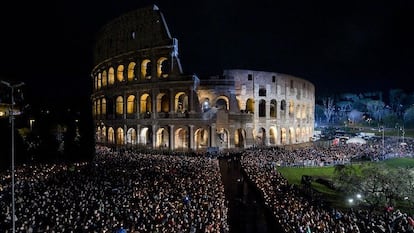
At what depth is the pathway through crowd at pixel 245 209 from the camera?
16156 mm

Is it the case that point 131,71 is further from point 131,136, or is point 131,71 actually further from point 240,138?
point 240,138

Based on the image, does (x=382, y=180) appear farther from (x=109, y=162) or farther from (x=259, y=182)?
(x=109, y=162)

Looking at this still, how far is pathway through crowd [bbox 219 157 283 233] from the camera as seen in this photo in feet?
53.0

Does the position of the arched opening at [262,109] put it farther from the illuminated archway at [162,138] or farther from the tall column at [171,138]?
the tall column at [171,138]

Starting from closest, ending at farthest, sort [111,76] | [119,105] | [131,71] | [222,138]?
[222,138] → [131,71] → [119,105] → [111,76]

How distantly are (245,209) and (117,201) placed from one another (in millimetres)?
7210

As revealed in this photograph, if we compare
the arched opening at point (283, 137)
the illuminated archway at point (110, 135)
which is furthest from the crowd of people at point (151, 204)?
the illuminated archway at point (110, 135)

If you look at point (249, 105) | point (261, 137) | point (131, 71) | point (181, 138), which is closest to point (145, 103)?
point (131, 71)

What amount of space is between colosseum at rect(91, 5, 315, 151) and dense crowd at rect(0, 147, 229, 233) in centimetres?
1913

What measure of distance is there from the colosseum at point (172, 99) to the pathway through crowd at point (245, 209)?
672 inches

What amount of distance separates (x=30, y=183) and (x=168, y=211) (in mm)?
10804

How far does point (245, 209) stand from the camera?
62.0 feet

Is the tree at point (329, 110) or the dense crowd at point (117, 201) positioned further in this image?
the tree at point (329, 110)

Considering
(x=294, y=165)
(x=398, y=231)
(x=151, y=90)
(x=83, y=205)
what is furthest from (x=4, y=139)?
(x=398, y=231)
